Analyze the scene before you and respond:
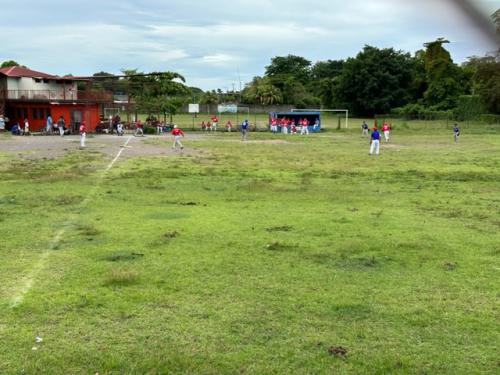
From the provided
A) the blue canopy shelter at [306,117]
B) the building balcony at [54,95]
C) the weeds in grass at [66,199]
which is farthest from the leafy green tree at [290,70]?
the weeds in grass at [66,199]

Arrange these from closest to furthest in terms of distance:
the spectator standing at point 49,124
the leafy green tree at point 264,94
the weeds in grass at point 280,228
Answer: the weeds in grass at point 280,228 < the spectator standing at point 49,124 < the leafy green tree at point 264,94

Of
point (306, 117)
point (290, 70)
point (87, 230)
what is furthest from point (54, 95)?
point (290, 70)

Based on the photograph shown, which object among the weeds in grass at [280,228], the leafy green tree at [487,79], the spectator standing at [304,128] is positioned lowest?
the weeds in grass at [280,228]

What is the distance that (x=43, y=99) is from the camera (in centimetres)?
4475

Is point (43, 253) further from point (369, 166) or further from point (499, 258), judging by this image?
point (369, 166)

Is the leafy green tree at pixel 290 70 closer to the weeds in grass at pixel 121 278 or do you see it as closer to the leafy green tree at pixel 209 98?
the leafy green tree at pixel 209 98

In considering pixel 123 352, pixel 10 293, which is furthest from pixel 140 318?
pixel 10 293

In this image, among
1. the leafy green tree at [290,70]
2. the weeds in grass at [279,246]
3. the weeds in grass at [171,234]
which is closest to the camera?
the weeds in grass at [279,246]

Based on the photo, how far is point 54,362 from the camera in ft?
16.1

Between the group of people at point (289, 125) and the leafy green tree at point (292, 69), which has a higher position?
the leafy green tree at point (292, 69)

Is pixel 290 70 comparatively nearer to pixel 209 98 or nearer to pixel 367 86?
pixel 209 98

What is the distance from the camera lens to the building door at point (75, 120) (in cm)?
4584

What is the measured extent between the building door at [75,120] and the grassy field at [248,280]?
31544 mm

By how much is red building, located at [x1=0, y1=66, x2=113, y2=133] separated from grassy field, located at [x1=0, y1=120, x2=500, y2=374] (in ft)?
104
